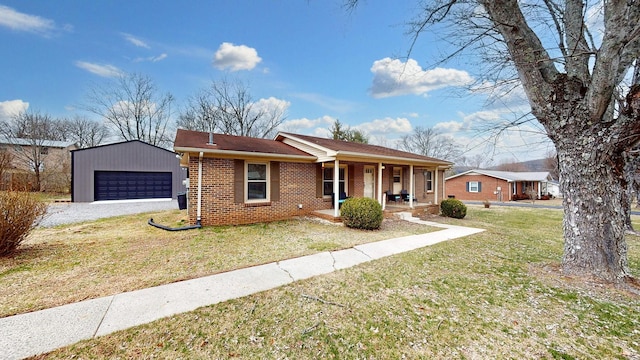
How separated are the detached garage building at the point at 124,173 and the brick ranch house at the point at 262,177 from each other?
9986 mm

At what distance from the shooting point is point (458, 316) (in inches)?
117

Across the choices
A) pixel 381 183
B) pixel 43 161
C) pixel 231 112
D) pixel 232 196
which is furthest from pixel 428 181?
pixel 43 161

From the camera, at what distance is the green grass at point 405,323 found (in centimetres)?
234

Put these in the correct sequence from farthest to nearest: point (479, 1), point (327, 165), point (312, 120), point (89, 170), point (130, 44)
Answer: point (312, 120) → point (89, 170) → point (130, 44) → point (327, 165) → point (479, 1)

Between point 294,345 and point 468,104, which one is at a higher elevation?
point 468,104

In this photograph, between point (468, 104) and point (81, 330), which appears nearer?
point (81, 330)

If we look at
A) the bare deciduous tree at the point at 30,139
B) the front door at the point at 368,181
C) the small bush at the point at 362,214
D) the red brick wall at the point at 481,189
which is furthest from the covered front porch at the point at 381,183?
the bare deciduous tree at the point at 30,139

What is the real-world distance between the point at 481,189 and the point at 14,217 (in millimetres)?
34946

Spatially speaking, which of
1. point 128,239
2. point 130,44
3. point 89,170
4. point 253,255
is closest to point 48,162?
point 89,170

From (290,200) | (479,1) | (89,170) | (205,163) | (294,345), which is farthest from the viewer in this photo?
(89,170)

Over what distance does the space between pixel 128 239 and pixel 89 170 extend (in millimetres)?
13719

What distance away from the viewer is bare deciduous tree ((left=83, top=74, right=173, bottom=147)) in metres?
24.3

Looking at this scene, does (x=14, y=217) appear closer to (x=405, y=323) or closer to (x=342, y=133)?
(x=405, y=323)

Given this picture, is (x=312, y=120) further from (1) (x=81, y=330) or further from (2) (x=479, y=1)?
(1) (x=81, y=330)
